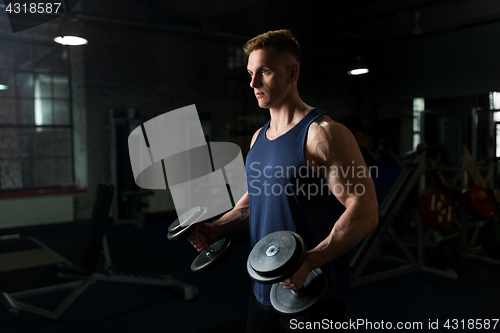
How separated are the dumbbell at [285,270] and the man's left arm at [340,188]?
3cm

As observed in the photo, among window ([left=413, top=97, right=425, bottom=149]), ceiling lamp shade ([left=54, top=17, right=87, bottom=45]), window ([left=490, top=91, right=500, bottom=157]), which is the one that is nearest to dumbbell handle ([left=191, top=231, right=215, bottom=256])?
ceiling lamp shade ([left=54, top=17, right=87, bottom=45])

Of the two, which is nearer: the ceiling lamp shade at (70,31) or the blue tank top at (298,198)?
the blue tank top at (298,198)

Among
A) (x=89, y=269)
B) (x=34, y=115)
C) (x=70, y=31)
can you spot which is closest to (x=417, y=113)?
(x=70, y=31)

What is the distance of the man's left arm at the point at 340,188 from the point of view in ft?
2.80

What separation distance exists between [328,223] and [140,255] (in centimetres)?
323

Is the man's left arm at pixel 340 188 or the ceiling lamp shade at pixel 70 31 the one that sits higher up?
the ceiling lamp shade at pixel 70 31

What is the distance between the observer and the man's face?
1024mm

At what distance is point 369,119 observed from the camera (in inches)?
328

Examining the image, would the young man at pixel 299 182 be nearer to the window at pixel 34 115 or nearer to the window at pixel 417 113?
the window at pixel 34 115

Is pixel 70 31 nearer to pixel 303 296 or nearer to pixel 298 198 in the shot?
pixel 298 198

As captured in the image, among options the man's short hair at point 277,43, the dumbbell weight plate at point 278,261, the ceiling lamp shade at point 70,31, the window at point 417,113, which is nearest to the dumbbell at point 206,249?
the dumbbell weight plate at point 278,261

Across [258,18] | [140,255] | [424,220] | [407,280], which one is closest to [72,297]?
[140,255]

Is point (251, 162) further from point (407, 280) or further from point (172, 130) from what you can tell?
point (172, 130)

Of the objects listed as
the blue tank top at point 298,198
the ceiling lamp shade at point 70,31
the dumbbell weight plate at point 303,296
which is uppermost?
the ceiling lamp shade at point 70,31
